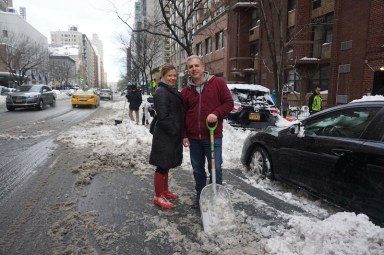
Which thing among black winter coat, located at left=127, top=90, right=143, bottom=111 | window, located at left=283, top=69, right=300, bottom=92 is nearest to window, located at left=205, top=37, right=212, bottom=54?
window, located at left=283, top=69, right=300, bottom=92

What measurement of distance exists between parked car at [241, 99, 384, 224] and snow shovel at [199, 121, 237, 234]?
134cm

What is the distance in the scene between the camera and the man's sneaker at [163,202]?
164 inches

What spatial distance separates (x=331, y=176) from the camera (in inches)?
152

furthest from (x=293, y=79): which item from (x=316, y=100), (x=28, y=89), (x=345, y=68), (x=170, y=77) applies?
(x=170, y=77)

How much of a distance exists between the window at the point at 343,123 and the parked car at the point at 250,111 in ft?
19.4

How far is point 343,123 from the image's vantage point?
4.09m

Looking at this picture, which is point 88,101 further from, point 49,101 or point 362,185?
Result: point 362,185

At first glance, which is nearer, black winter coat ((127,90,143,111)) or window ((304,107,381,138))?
window ((304,107,381,138))

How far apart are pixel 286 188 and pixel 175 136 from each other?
7.20 ft

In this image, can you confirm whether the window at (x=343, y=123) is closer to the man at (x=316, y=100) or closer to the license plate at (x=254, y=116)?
the license plate at (x=254, y=116)

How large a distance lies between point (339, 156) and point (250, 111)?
6825 millimetres

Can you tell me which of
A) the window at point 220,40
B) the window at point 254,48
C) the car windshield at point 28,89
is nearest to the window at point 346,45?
the window at point 254,48

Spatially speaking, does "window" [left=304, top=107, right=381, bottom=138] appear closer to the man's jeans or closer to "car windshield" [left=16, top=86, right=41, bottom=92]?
the man's jeans

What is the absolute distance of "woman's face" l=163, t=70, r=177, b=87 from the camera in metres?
4.06
